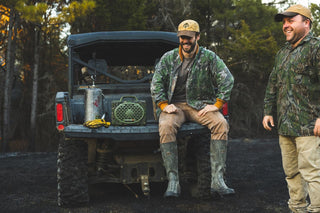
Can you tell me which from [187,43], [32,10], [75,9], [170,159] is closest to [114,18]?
[75,9]

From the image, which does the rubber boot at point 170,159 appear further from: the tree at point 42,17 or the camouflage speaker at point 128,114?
the tree at point 42,17

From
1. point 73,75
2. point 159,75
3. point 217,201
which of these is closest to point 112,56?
point 73,75

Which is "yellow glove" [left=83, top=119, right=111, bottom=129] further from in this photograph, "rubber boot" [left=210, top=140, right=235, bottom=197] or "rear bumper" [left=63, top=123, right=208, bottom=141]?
"rubber boot" [left=210, top=140, right=235, bottom=197]

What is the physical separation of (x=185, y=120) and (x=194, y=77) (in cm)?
50

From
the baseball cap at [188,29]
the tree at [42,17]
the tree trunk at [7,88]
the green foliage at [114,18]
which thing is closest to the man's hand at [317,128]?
the baseball cap at [188,29]

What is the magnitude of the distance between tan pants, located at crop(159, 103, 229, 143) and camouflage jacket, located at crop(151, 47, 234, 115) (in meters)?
0.12

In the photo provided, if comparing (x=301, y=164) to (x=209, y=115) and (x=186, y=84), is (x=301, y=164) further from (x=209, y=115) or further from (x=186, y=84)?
(x=186, y=84)

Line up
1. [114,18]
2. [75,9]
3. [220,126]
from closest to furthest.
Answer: [220,126] < [75,9] < [114,18]

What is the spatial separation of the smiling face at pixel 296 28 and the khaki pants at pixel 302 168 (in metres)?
0.89

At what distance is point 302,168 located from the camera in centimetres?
327

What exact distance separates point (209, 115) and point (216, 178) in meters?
0.69

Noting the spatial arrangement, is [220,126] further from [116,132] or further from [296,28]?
[296,28]

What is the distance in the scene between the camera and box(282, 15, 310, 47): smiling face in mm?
3377

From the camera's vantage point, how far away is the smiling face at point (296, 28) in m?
3.38
